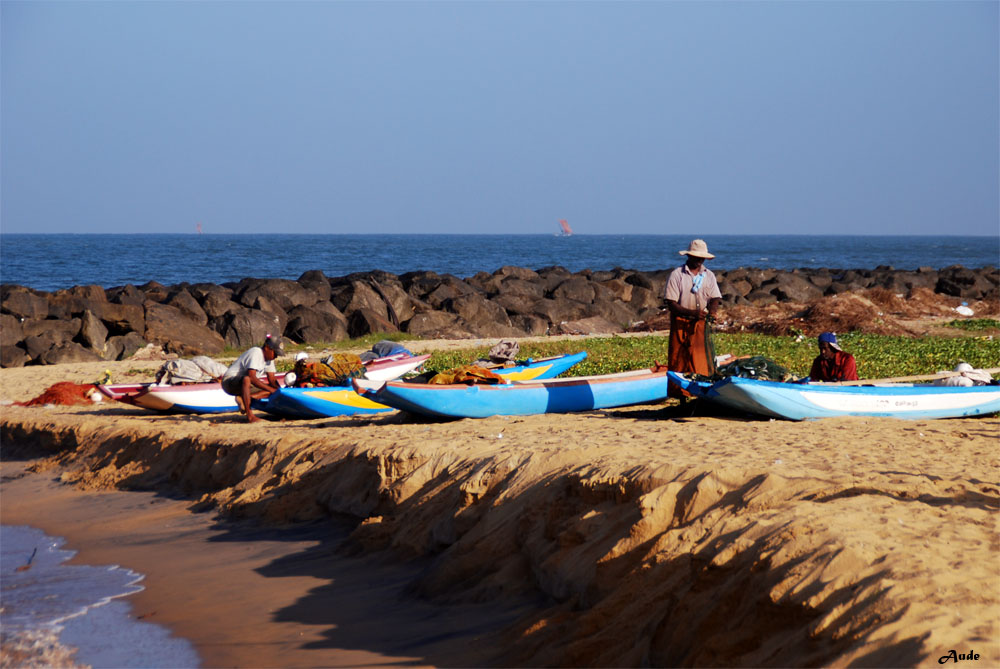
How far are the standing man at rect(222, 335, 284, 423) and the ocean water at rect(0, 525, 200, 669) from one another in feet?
12.5

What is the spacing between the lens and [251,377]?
43.5 feet

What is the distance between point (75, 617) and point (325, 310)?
19747 mm

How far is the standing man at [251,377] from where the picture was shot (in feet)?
43.5

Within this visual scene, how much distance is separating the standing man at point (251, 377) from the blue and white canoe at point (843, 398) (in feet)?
18.5

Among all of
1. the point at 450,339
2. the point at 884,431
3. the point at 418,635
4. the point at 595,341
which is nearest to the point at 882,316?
the point at 595,341

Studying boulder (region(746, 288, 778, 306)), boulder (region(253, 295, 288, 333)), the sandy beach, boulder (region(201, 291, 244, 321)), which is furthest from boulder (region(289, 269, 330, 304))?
the sandy beach

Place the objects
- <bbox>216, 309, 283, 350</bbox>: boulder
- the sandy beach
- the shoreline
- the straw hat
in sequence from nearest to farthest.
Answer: the sandy beach < the shoreline < the straw hat < <bbox>216, 309, 283, 350</bbox>: boulder

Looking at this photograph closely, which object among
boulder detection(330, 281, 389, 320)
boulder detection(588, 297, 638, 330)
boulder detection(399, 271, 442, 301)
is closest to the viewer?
boulder detection(330, 281, 389, 320)

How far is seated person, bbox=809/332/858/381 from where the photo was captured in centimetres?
1154

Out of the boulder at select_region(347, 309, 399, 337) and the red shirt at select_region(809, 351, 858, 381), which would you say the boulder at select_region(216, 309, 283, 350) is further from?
the red shirt at select_region(809, 351, 858, 381)

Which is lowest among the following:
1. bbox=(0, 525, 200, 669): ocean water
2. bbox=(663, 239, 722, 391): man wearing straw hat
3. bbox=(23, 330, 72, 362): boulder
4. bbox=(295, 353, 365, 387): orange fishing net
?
bbox=(0, 525, 200, 669): ocean water

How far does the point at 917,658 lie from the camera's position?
3949mm

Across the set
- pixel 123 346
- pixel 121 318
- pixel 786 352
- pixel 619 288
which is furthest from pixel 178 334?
pixel 619 288

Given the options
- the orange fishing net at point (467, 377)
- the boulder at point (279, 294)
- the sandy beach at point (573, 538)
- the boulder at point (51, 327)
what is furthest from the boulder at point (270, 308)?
the orange fishing net at point (467, 377)
